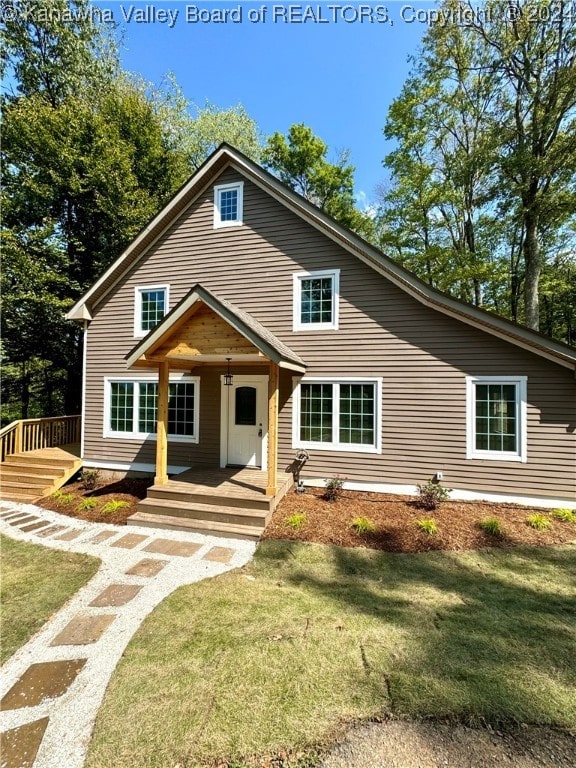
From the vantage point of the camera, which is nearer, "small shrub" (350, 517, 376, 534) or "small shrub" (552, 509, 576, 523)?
"small shrub" (350, 517, 376, 534)

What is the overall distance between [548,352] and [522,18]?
13219 mm

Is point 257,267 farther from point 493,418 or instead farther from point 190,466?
point 493,418

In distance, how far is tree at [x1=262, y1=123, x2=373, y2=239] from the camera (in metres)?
18.6

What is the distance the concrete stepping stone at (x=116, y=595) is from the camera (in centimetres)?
406

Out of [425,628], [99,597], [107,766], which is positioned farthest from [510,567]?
[99,597]

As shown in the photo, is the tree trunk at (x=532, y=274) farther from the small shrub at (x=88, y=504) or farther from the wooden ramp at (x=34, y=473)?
the wooden ramp at (x=34, y=473)

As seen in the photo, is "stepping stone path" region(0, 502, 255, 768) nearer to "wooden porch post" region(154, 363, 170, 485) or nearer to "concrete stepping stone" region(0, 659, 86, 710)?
"concrete stepping stone" region(0, 659, 86, 710)

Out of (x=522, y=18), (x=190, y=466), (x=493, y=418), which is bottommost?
(x=190, y=466)

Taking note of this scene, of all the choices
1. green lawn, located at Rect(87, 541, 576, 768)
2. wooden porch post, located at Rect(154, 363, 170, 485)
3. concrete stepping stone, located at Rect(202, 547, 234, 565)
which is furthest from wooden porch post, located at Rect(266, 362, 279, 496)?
wooden porch post, located at Rect(154, 363, 170, 485)

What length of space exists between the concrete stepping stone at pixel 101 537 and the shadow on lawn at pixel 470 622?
10.0 ft

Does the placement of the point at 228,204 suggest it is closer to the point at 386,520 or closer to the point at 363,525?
the point at 363,525

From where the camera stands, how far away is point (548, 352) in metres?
6.58

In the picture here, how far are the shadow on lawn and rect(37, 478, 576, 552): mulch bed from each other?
1.04 ft

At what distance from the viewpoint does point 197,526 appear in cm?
615
